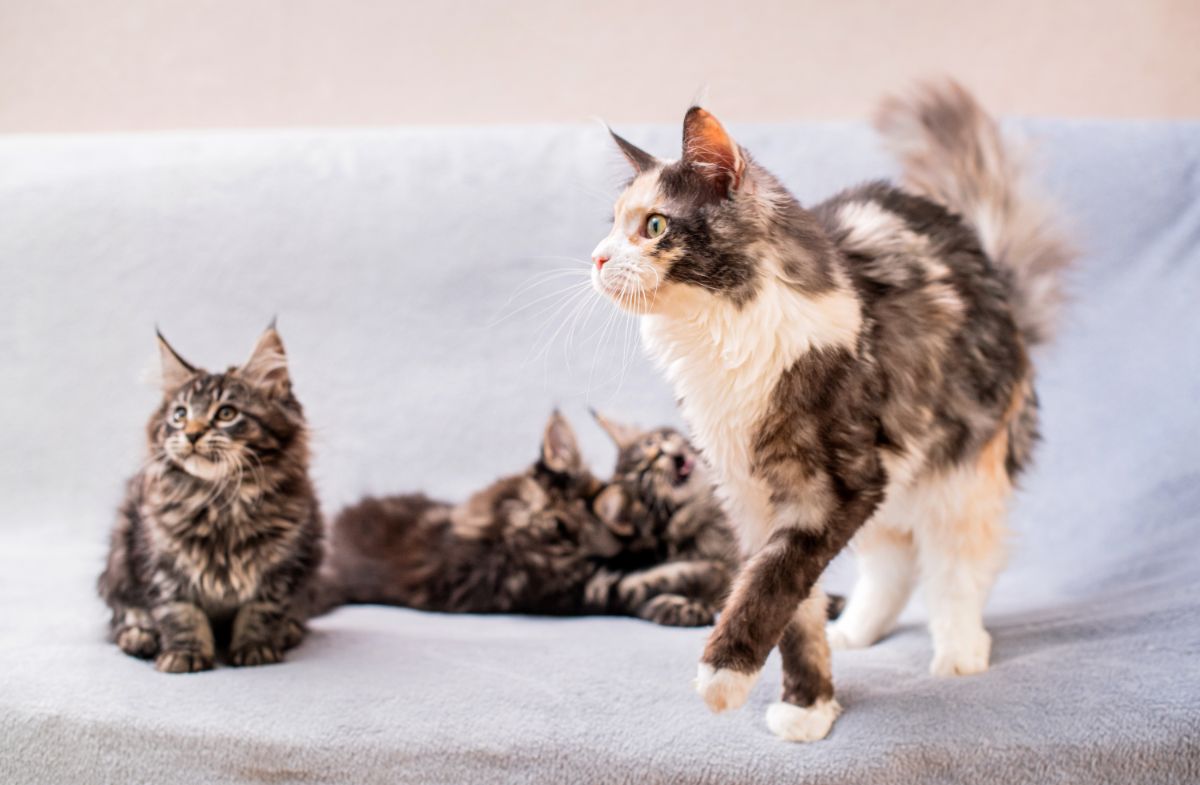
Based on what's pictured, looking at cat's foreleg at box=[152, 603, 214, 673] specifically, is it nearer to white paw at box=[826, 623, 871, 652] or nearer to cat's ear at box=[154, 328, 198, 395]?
cat's ear at box=[154, 328, 198, 395]

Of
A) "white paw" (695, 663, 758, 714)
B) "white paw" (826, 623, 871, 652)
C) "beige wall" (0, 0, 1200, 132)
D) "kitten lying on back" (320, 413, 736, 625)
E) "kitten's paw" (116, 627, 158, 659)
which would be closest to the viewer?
"white paw" (695, 663, 758, 714)

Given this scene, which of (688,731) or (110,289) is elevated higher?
(110,289)

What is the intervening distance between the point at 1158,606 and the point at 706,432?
888 mm

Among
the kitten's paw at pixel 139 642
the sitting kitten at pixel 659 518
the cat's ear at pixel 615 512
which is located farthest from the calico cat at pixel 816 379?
the kitten's paw at pixel 139 642

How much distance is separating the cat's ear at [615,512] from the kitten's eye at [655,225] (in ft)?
2.85

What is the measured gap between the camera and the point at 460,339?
2.53m

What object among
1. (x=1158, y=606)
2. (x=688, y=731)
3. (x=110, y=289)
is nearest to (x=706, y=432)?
(x=688, y=731)

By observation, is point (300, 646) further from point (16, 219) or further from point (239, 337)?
point (16, 219)

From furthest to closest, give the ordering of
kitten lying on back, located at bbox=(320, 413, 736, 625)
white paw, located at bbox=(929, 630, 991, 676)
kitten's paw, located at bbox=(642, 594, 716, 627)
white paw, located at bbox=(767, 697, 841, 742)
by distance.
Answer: kitten lying on back, located at bbox=(320, 413, 736, 625)
kitten's paw, located at bbox=(642, 594, 716, 627)
white paw, located at bbox=(929, 630, 991, 676)
white paw, located at bbox=(767, 697, 841, 742)

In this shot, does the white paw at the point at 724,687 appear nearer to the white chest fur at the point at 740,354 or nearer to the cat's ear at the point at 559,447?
the white chest fur at the point at 740,354

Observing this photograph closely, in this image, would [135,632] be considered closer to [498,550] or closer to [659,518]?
[498,550]

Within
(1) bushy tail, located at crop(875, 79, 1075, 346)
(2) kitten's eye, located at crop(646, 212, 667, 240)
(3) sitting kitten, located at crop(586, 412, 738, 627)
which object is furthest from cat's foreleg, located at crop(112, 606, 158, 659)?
(1) bushy tail, located at crop(875, 79, 1075, 346)

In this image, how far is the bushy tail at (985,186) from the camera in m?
1.88

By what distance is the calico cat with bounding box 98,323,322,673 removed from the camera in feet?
5.59
